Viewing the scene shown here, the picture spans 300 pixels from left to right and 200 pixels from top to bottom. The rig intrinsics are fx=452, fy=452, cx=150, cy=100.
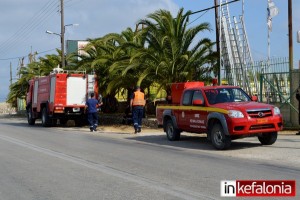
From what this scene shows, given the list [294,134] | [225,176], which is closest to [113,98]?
[294,134]

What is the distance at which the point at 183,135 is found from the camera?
18094mm

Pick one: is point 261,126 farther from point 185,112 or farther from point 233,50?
point 233,50

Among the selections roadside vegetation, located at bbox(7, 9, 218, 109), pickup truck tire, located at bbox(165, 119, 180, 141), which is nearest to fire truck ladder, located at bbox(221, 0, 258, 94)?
roadside vegetation, located at bbox(7, 9, 218, 109)

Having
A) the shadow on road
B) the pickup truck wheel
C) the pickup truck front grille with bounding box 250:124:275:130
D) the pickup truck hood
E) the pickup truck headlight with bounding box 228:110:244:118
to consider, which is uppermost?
the pickup truck hood

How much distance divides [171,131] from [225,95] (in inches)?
117

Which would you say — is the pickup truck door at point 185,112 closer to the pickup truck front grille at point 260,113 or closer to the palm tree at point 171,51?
the pickup truck front grille at point 260,113

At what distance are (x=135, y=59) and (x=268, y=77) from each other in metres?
7.56

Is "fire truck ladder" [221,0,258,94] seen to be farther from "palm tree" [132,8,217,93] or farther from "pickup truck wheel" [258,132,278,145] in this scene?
"pickup truck wheel" [258,132,278,145]

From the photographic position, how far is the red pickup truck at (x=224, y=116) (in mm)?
12258

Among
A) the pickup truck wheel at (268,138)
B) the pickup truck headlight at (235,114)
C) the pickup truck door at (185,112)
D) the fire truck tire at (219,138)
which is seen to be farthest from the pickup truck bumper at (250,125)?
the pickup truck door at (185,112)

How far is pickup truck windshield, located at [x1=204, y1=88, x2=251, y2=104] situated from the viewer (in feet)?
44.5

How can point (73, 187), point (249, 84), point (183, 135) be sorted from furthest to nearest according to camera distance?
1. point (249, 84)
2. point (183, 135)
3. point (73, 187)

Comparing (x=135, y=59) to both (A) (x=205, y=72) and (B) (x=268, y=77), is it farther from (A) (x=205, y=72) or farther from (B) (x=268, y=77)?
(B) (x=268, y=77)

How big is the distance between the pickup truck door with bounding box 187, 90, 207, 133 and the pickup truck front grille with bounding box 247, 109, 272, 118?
1.60 m
